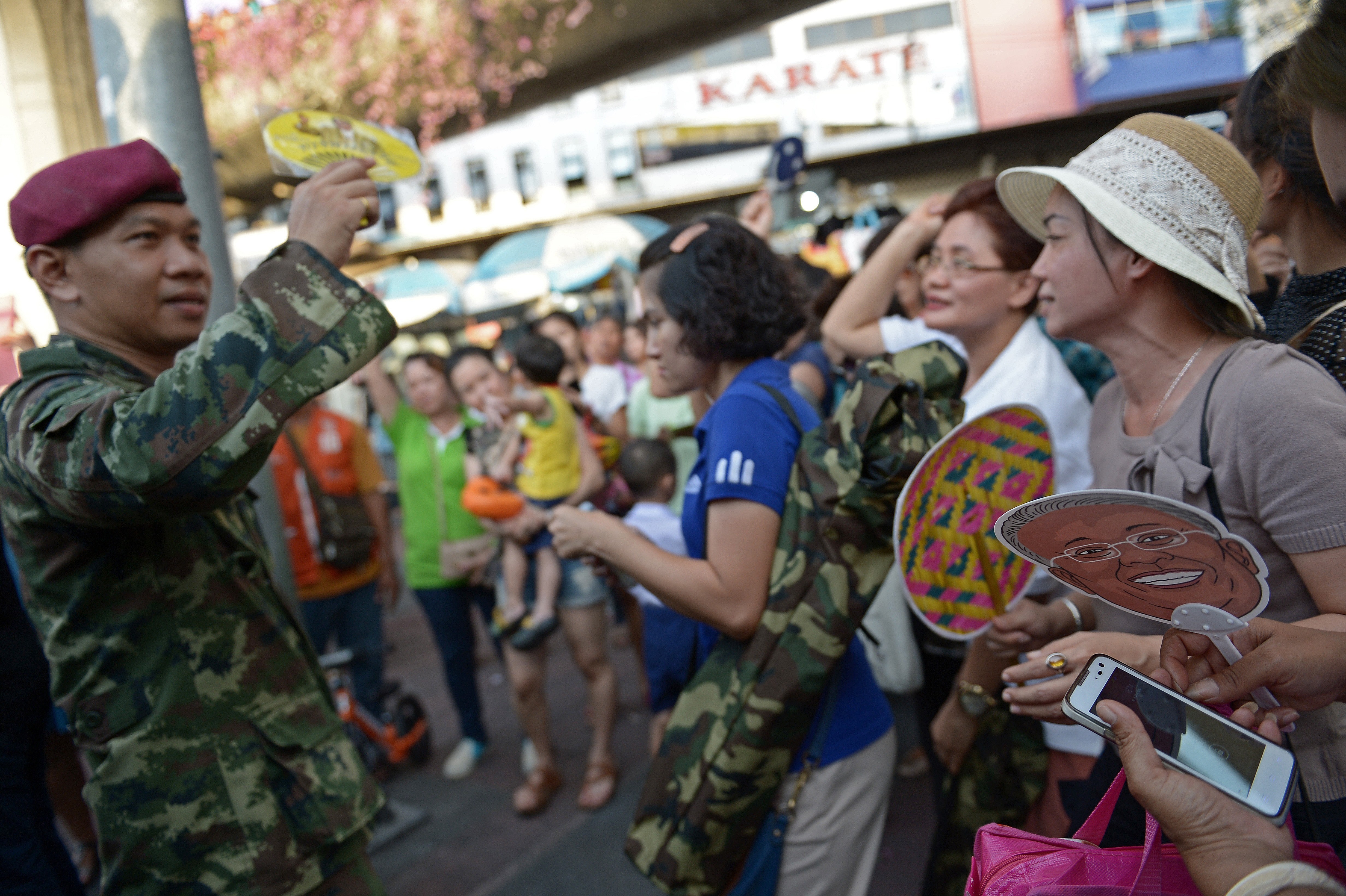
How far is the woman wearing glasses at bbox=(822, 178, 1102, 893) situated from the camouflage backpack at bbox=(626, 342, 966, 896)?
26 cm

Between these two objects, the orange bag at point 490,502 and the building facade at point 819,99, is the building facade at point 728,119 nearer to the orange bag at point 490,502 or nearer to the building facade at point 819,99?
the building facade at point 819,99

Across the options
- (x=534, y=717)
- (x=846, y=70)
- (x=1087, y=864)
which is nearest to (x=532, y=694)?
(x=534, y=717)

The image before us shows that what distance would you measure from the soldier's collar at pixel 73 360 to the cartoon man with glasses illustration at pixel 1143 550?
1.53 metres

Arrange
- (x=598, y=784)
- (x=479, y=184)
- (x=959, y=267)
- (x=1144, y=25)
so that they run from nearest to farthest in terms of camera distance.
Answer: (x=959, y=267) < (x=598, y=784) < (x=1144, y=25) < (x=479, y=184)

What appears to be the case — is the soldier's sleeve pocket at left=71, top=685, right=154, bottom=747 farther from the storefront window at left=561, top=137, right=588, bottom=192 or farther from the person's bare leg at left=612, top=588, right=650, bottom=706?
the storefront window at left=561, top=137, right=588, bottom=192

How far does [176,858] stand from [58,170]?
1.24 m

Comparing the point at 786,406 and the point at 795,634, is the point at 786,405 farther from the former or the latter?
the point at 795,634

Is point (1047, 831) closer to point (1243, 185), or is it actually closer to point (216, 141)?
point (1243, 185)

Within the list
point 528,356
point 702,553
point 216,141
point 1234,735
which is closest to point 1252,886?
point 1234,735

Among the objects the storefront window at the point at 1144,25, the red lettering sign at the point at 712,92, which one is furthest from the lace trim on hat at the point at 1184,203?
the red lettering sign at the point at 712,92

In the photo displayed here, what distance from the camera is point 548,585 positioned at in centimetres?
348

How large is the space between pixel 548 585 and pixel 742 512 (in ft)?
7.03

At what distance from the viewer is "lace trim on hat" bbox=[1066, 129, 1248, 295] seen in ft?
4.10

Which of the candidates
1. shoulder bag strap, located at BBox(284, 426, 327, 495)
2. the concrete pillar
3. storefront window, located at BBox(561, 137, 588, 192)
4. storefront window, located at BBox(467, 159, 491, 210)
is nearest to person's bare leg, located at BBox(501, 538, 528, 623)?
shoulder bag strap, located at BBox(284, 426, 327, 495)
